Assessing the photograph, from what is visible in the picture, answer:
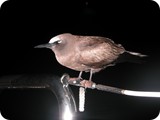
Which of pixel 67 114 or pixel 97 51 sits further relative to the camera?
pixel 97 51

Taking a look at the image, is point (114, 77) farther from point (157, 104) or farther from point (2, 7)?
point (2, 7)

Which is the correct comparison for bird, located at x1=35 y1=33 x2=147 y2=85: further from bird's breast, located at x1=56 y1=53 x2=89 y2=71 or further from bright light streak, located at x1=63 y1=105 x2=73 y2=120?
bright light streak, located at x1=63 y1=105 x2=73 y2=120

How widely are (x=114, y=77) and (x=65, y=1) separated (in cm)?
19

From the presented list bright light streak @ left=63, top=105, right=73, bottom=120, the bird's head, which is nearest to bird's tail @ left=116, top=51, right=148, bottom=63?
the bird's head

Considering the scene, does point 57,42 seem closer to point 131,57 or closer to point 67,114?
point 131,57

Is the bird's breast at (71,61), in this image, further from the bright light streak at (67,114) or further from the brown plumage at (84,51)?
the bright light streak at (67,114)

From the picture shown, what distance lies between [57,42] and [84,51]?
0.28ft

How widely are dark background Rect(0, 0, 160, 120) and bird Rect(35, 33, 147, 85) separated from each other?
0.04 ft

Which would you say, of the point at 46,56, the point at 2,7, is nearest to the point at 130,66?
the point at 46,56

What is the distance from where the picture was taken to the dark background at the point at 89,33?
61cm

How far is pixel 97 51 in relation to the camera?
667 millimetres

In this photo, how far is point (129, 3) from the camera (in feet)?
2.04

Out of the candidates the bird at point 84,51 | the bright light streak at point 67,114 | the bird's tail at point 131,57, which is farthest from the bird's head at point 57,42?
the bright light streak at point 67,114

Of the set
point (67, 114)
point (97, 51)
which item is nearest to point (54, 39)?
point (97, 51)
